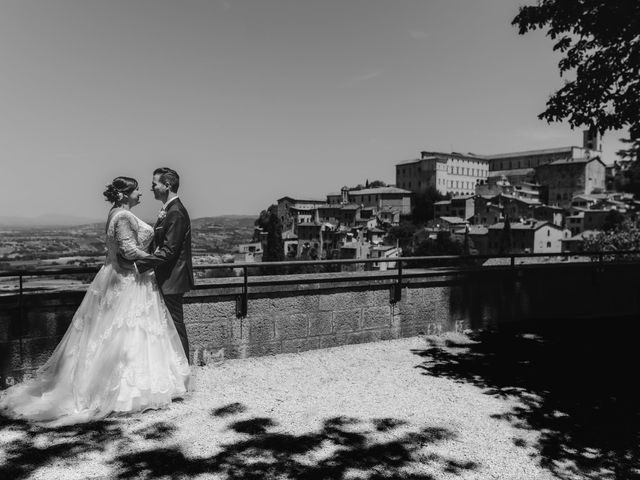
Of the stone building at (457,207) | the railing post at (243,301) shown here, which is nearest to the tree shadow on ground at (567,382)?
the railing post at (243,301)

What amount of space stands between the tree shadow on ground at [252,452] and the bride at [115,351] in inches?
8.3

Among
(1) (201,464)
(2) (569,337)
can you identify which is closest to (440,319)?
(2) (569,337)

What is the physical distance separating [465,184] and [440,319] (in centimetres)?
12804

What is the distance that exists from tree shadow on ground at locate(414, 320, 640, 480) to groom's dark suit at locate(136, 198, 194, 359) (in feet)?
11.1

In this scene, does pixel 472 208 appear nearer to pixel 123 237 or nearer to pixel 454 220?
pixel 454 220

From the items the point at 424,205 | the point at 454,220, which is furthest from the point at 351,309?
the point at 424,205

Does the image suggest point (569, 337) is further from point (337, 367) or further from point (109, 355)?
point (109, 355)

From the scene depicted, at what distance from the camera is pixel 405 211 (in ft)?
390

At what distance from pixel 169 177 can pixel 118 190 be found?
1.80ft

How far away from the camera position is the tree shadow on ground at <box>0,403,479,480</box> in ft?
12.4

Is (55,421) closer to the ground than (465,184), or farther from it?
closer to the ground

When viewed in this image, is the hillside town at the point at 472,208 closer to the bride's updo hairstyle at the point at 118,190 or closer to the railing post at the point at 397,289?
the railing post at the point at 397,289

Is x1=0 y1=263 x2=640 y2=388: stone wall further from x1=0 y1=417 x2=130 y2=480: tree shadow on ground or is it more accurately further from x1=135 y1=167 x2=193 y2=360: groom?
x1=0 y1=417 x2=130 y2=480: tree shadow on ground

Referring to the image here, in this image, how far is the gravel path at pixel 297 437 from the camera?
12.6 feet
